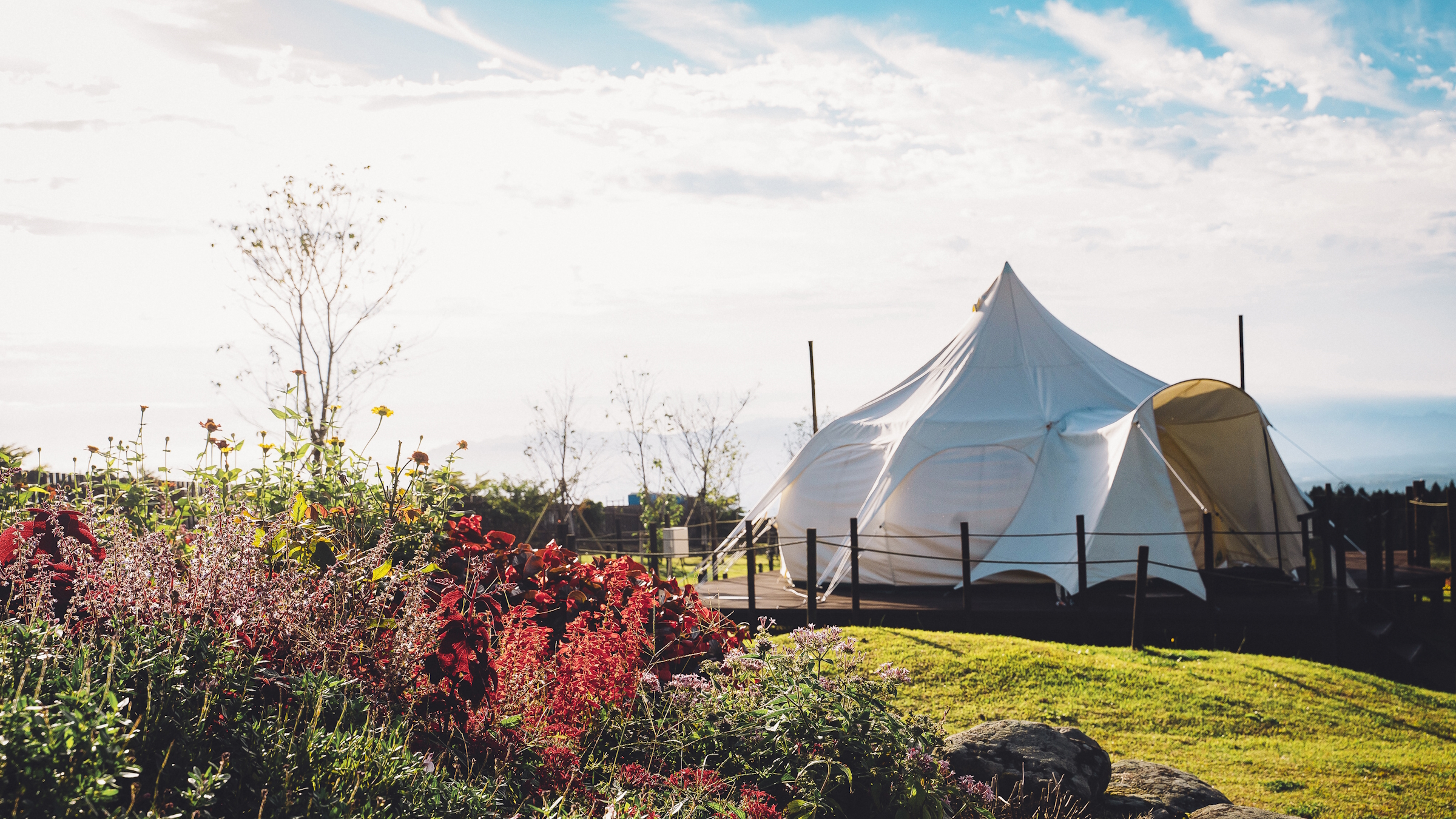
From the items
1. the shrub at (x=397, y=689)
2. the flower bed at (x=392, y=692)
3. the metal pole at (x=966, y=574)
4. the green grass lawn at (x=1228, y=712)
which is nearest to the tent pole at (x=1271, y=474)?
the green grass lawn at (x=1228, y=712)

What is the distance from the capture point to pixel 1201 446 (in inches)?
582

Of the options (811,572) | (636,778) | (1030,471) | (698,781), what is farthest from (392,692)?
(1030,471)

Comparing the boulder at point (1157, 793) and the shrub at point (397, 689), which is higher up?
the shrub at point (397, 689)

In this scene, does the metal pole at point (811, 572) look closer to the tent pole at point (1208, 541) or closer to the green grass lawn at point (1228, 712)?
the green grass lawn at point (1228, 712)

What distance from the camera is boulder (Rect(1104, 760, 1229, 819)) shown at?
4723 mm

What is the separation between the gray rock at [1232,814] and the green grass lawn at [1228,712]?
141 centimetres

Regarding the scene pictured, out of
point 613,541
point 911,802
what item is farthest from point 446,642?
point 613,541

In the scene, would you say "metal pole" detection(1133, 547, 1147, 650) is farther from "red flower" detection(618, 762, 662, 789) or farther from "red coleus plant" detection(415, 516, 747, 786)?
"red flower" detection(618, 762, 662, 789)

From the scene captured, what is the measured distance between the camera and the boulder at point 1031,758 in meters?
4.61

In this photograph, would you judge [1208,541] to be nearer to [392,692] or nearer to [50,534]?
[392,692]

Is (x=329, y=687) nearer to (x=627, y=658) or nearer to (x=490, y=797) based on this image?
(x=490, y=797)

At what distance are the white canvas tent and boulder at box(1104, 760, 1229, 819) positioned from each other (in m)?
5.76

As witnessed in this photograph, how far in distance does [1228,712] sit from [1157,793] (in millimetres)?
3266

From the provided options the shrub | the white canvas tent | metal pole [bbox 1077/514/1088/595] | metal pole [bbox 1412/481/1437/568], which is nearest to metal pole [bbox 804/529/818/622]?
the white canvas tent
